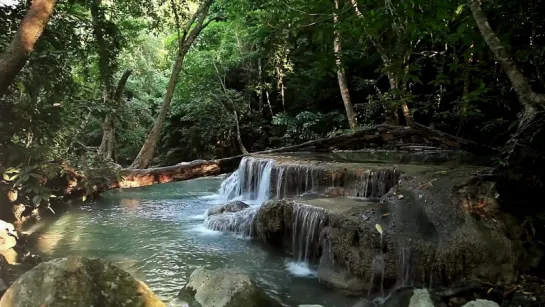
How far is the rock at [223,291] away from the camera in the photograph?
4148 millimetres

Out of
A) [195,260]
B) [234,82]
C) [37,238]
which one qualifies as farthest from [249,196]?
[234,82]

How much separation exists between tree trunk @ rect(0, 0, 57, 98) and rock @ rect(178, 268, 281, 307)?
9.35ft

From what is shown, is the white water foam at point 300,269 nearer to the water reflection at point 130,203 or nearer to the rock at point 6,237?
the rock at point 6,237

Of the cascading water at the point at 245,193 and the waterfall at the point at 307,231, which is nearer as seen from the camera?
the waterfall at the point at 307,231

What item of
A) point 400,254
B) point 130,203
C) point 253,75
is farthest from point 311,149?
point 253,75

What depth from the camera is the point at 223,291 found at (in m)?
4.21

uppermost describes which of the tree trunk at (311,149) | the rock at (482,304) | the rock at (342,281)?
the tree trunk at (311,149)

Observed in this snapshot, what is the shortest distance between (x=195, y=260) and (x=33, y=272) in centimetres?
339

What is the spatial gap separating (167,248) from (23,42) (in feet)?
13.3

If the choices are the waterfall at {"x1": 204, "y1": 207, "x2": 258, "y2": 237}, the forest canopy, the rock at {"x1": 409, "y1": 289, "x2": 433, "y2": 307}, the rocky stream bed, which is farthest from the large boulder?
the waterfall at {"x1": 204, "y1": 207, "x2": 258, "y2": 237}

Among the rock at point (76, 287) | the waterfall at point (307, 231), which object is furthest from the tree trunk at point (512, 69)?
the rock at point (76, 287)

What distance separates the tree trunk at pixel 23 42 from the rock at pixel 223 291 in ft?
9.35

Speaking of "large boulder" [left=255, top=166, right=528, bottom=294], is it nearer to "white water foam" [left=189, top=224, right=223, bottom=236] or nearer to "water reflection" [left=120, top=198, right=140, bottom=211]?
"white water foam" [left=189, top=224, right=223, bottom=236]

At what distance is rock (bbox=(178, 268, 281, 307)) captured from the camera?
415 cm
